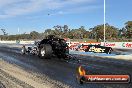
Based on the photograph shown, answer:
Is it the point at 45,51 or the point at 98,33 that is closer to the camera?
the point at 45,51

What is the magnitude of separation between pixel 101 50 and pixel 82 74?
70.3 feet

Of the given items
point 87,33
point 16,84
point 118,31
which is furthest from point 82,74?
point 87,33

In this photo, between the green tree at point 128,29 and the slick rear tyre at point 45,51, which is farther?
the green tree at point 128,29

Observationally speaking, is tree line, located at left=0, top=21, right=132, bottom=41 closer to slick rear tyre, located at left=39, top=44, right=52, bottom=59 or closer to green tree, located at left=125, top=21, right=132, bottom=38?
green tree, located at left=125, top=21, right=132, bottom=38

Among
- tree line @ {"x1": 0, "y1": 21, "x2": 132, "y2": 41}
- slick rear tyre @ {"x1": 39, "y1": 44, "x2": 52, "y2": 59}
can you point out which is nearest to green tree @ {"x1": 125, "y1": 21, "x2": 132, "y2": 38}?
tree line @ {"x1": 0, "y1": 21, "x2": 132, "y2": 41}

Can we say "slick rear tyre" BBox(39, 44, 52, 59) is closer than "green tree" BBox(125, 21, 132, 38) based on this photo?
Yes

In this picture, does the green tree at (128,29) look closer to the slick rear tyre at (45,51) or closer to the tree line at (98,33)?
the tree line at (98,33)

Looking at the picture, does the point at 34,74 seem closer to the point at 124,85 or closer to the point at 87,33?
the point at 124,85

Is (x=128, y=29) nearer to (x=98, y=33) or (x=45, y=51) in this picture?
(x=98, y=33)

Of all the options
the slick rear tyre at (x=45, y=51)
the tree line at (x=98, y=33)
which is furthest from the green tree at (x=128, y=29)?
the slick rear tyre at (x=45, y=51)

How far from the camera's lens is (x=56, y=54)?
1986cm

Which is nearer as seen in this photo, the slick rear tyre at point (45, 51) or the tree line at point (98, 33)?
the slick rear tyre at point (45, 51)

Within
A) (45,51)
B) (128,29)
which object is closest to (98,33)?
(128,29)

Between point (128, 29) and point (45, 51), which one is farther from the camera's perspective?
point (128, 29)
